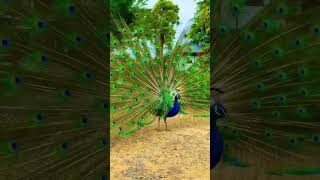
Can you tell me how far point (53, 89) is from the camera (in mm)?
1831

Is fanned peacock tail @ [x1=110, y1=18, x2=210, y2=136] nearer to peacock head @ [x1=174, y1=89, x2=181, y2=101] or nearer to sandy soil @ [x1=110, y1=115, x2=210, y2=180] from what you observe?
peacock head @ [x1=174, y1=89, x2=181, y2=101]

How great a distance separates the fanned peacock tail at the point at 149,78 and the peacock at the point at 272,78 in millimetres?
1901

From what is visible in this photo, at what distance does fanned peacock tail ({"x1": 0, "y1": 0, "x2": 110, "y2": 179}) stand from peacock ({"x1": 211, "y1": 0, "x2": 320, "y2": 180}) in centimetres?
91

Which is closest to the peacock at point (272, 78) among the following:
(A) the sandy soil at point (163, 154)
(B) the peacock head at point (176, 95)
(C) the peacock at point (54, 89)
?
(C) the peacock at point (54, 89)

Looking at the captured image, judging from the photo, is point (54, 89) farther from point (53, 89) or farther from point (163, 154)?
point (163, 154)

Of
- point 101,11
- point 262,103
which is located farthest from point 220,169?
point 101,11

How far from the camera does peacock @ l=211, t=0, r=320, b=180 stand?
2273 mm

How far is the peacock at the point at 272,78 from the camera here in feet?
7.46

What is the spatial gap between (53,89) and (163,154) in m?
2.80

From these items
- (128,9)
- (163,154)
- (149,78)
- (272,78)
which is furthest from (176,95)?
(128,9)

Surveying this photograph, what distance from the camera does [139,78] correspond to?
14.2ft

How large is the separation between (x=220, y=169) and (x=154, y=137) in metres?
2.39

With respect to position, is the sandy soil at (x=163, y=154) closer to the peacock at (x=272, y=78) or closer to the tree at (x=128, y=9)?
the peacock at (x=272, y=78)

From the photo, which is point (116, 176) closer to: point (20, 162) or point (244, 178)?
point (244, 178)
